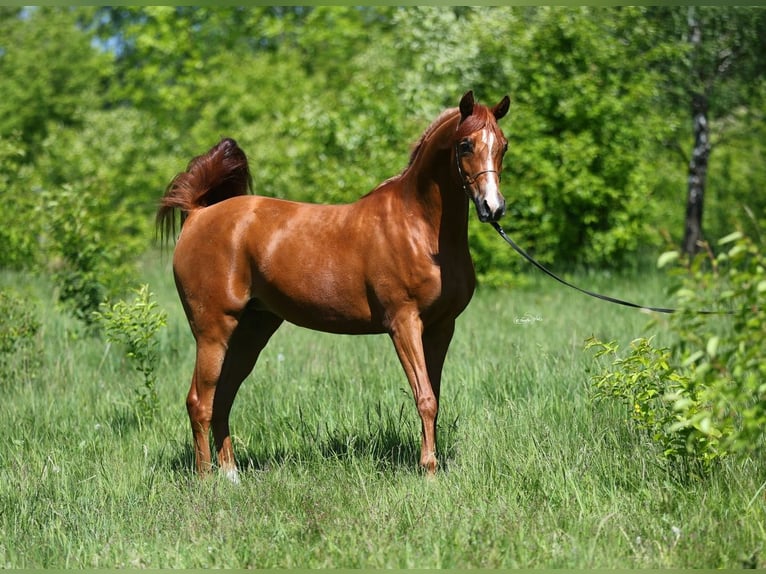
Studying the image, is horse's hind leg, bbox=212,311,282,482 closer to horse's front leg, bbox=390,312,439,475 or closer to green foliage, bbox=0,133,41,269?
horse's front leg, bbox=390,312,439,475

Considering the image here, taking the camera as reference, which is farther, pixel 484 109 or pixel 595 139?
pixel 595 139

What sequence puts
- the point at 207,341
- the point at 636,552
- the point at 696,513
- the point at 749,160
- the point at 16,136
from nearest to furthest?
the point at 636,552
the point at 696,513
the point at 207,341
the point at 16,136
the point at 749,160

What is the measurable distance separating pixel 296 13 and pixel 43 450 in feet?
69.6

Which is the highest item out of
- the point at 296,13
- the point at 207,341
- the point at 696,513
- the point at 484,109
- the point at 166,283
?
the point at 296,13

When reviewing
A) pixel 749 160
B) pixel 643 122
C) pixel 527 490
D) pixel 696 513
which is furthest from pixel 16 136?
pixel 749 160

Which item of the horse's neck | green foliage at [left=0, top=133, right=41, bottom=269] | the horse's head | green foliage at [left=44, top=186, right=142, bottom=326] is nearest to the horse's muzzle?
the horse's head

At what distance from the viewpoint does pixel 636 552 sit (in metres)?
4.00

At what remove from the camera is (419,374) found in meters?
4.93

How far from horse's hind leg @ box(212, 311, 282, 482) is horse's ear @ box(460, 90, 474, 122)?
1962mm

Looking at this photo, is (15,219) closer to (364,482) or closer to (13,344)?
(13,344)

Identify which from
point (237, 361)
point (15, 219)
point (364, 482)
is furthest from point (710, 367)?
point (15, 219)

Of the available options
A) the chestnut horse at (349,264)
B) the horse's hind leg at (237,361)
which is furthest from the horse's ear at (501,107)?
the horse's hind leg at (237,361)

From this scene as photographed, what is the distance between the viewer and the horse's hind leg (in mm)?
5820

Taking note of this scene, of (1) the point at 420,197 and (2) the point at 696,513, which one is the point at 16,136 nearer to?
(1) the point at 420,197
